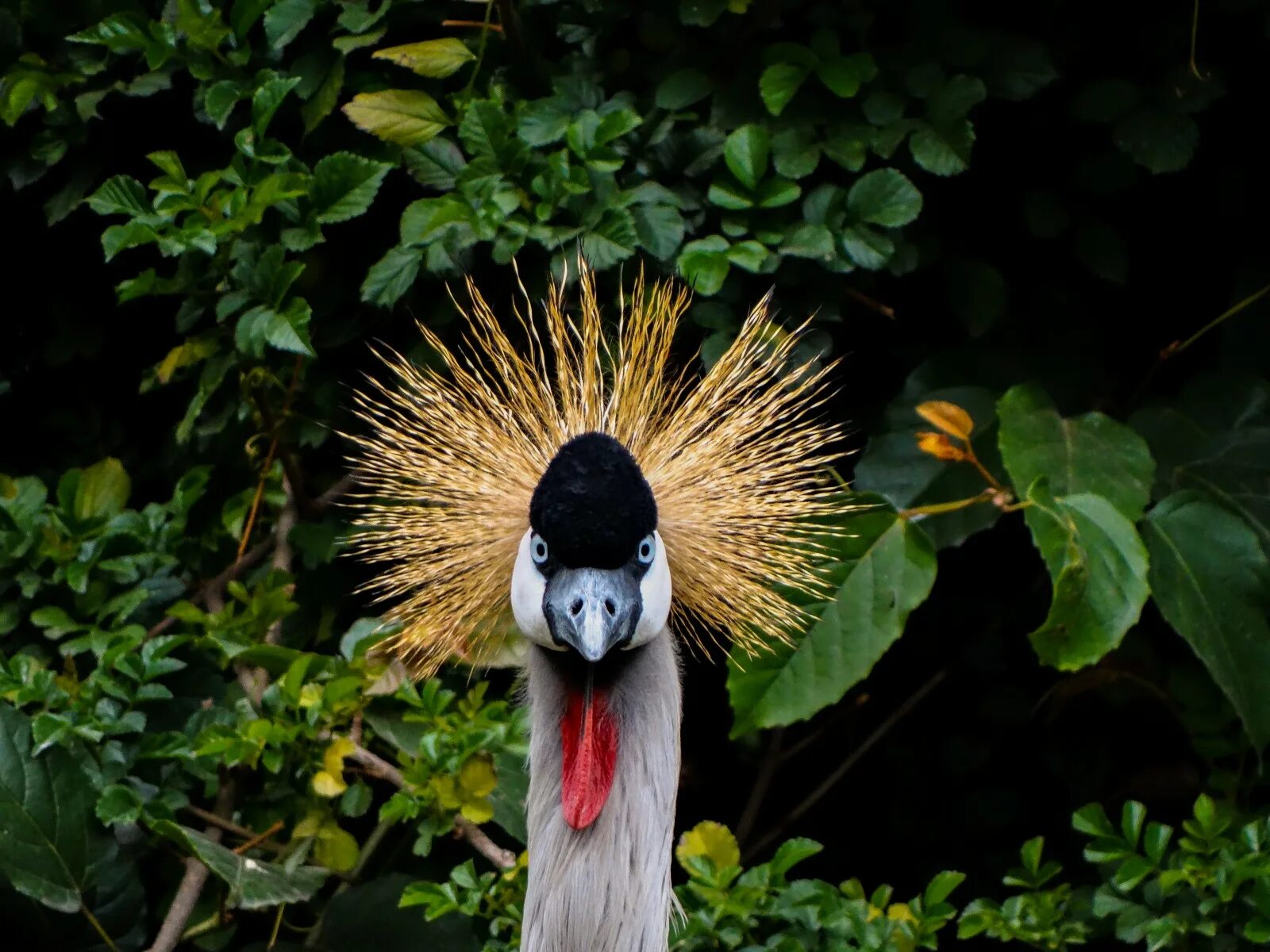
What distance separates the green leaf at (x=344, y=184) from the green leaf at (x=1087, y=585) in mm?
843

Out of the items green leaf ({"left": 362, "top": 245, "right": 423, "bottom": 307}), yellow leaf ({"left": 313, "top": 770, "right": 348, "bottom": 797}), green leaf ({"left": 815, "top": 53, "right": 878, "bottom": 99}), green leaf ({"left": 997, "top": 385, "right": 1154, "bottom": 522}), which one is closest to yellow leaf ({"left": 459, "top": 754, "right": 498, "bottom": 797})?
yellow leaf ({"left": 313, "top": 770, "right": 348, "bottom": 797})

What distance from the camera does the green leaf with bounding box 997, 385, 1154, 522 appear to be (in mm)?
1626

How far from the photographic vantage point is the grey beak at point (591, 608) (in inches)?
42.9

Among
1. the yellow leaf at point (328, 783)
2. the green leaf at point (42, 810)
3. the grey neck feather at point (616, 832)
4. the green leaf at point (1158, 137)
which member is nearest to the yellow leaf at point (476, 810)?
the yellow leaf at point (328, 783)

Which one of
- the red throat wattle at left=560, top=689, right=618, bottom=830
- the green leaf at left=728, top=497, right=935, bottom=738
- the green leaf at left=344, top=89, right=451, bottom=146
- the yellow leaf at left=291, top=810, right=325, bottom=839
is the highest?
the green leaf at left=344, top=89, right=451, bottom=146

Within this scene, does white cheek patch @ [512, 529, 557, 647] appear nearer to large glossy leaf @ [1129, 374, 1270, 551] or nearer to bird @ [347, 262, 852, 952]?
bird @ [347, 262, 852, 952]

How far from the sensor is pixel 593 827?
1241mm

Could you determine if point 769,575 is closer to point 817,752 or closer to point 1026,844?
point 1026,844

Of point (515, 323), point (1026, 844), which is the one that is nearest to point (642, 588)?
point (1026, 844)

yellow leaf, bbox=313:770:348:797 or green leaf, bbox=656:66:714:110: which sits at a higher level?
green leaf, bbox=656:66:714:110

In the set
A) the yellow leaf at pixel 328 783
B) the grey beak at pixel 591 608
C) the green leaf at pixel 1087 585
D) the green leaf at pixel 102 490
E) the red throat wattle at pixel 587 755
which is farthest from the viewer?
the green leaf at pixel 102 490

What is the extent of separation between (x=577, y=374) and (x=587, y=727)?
34cm

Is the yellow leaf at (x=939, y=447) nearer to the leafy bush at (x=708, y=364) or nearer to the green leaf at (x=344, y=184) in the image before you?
the leafy bush at (x=708, y=364)

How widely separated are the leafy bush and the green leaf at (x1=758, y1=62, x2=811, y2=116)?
0.01 metres
